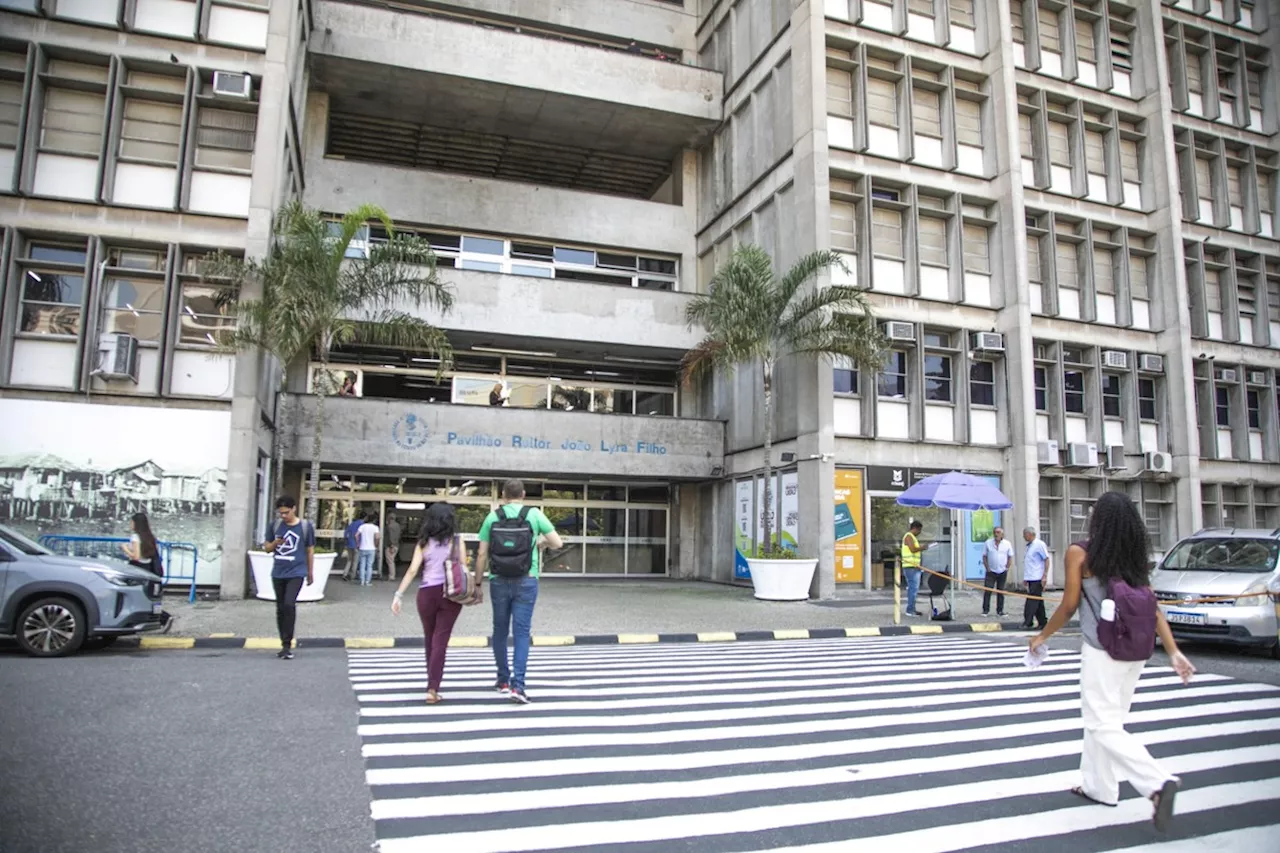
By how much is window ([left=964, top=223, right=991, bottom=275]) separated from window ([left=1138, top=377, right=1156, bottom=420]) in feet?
21.8

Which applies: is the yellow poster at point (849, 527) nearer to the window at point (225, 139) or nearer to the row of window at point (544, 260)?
the row of window at point (544, 260)

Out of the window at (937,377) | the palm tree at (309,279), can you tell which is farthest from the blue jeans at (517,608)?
the window at (937,377)

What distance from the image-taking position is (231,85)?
17562 mm

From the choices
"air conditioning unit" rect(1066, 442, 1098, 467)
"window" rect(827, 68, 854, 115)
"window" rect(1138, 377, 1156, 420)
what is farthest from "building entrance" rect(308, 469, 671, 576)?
"window" rect(1138, 377, 1156, 420)

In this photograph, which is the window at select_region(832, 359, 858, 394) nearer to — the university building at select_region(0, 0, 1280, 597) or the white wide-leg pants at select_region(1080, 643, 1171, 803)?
the university building at select_region(0, 0, 1280, 597)

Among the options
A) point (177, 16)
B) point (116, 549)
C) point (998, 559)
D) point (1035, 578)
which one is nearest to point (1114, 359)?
point (998, 559)

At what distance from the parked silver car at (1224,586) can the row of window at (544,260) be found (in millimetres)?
18031

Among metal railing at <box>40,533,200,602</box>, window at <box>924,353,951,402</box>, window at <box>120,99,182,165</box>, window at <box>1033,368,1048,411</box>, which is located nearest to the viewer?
metal railing at <box>40,533,200,602</box>

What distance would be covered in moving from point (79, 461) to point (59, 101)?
730cm

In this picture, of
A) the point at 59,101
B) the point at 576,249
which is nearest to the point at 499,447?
the point at 576,249

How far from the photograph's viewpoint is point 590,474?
25.4m

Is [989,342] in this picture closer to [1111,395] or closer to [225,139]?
[1111,395]

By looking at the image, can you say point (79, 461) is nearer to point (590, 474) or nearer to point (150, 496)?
point (150, 496)

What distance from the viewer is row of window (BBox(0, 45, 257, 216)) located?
17.0 m
